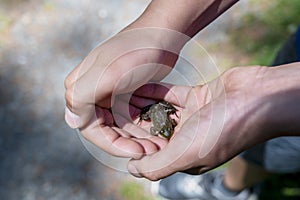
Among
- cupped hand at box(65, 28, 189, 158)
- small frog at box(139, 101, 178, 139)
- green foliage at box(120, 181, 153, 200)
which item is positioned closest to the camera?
cupped hand at box(65, 28, 189, 158)

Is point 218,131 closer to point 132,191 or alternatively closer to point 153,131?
point 153,131

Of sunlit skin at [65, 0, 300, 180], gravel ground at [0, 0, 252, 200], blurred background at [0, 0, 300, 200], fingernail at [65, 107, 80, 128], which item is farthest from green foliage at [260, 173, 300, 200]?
fingernail at [65, 107, 80, 128]

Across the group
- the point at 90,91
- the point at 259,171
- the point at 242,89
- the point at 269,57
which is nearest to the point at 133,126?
the point at 90,91

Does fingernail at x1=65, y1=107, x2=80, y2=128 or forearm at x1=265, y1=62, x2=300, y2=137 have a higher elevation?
forearm at x1=265, y1=62, x2=300, y2=137

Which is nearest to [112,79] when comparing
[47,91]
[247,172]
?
[247,172]

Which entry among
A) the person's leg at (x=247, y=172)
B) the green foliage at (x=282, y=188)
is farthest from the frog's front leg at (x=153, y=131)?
the green foliage at (x=282, y=188)

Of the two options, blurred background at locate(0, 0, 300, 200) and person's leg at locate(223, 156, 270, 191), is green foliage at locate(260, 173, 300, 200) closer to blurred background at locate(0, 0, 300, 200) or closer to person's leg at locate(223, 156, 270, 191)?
blurred background at locate(0, 0, 300, 200)
